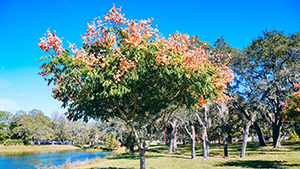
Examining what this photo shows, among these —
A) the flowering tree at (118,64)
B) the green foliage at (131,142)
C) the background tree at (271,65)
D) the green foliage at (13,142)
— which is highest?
the background tree at (271,65)

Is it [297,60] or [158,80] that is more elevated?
[297,60]

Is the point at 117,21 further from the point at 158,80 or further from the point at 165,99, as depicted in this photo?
the point at 165,99

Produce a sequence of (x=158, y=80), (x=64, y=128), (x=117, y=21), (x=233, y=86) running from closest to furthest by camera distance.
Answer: (x=117, y=21)
(x=158, y=80)
(x=233, y=86)
(x=64, y=128)

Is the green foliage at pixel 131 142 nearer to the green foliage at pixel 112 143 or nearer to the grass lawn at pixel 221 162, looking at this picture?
the grass lawn at pixel 221 162

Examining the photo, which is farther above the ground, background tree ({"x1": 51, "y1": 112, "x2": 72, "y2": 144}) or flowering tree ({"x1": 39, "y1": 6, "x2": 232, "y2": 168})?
flowering tree ({"x1": 39, "y1": 6, "x2": 232, "y2": 168})

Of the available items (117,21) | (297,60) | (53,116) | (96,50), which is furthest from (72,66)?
(53,116)

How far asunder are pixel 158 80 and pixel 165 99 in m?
1.14

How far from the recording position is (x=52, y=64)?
675cm

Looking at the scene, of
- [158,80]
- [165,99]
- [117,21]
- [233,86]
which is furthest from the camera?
[233,86]

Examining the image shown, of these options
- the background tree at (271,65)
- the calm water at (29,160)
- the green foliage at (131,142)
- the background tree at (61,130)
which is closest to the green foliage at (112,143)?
the calm water at (29,160)

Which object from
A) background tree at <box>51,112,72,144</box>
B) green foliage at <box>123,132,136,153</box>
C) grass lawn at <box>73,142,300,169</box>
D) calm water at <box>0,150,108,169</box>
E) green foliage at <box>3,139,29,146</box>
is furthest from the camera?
background tree at <box>51,112,72,144</box>

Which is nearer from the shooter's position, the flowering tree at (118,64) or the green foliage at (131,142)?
the flowering tree at (118,64)

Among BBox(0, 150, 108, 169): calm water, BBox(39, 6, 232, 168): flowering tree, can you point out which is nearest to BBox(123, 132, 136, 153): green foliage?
BBox(0, 150, 108, 169): calm water

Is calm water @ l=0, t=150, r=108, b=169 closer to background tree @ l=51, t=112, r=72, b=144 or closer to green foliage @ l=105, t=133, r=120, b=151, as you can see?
green foliage @ l=105, t=133, r=120, b=151
